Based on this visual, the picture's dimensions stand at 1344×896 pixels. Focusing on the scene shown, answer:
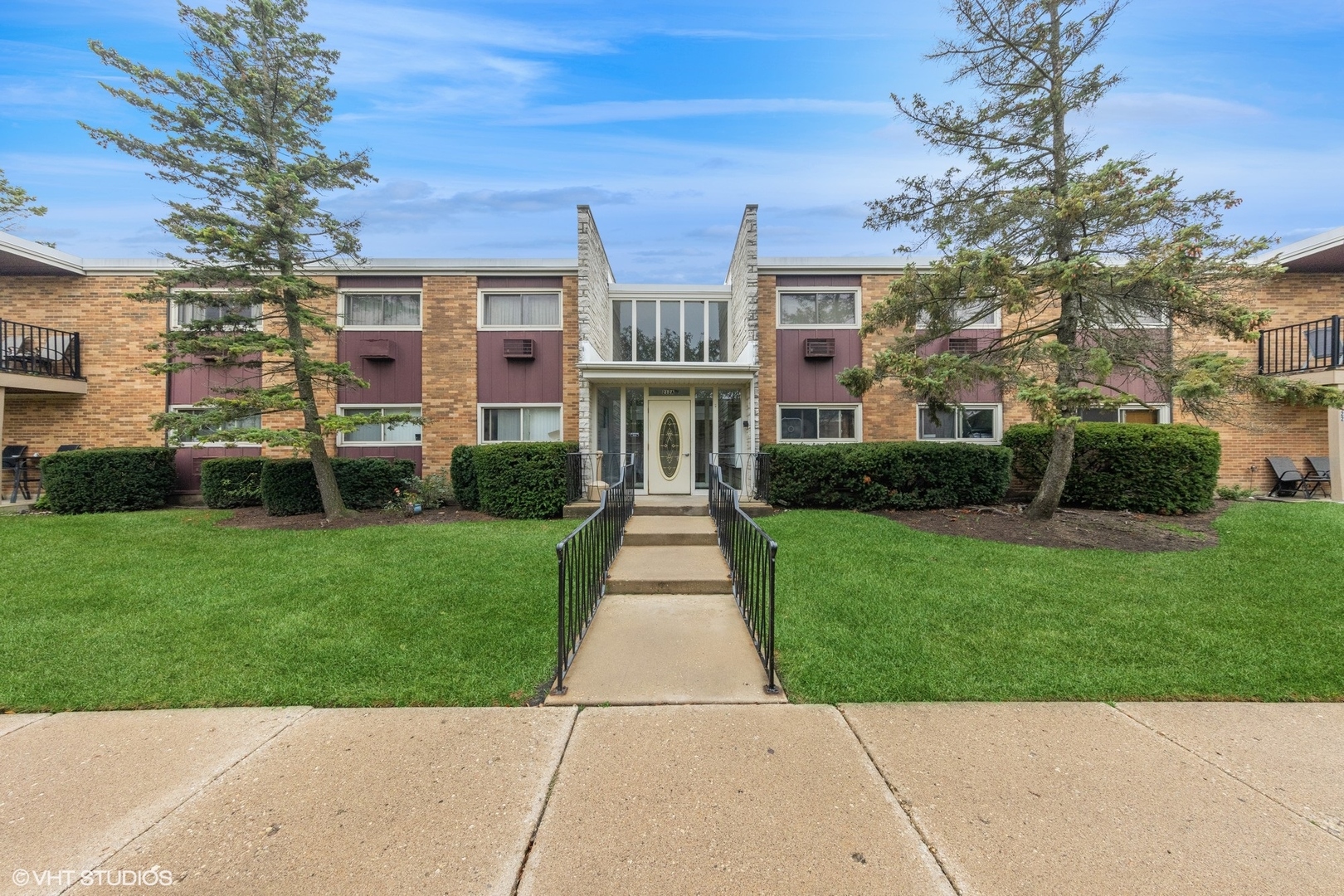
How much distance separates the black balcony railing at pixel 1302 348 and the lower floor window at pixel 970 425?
4.99m

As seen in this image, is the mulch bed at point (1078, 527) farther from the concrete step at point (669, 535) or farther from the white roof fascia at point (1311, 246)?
the white roof fascia at point (1311, 246)

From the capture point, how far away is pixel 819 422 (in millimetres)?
11430

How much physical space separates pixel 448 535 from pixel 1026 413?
11.8m

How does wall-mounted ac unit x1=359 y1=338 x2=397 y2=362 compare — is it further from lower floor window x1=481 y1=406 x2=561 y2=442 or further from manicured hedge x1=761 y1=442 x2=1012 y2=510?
manicured hedge x1=761 y1=442 x2=1012 y2=510

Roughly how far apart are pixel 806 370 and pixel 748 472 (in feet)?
9.44

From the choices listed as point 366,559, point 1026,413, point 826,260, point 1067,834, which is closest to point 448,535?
point 366,559

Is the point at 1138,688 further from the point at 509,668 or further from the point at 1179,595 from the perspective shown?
the point at 509,668

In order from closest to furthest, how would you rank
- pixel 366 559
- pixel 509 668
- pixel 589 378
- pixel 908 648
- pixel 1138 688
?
pixel 1138 688 < pixel 509 668 < pixel 908 648 < pixel 366 559 < pixel 589 378

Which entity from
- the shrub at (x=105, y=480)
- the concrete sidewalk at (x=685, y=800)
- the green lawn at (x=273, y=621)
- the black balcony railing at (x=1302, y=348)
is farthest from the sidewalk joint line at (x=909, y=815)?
the black balcony railing at (x=1302, y=348)

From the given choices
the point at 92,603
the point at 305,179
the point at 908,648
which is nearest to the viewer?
the point at 908,648

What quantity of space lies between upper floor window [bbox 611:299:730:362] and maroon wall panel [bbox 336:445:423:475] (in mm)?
4957

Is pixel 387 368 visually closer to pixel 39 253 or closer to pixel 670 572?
pixel 39 253

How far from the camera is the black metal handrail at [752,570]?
11.6 ft

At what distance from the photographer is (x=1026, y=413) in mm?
11312
